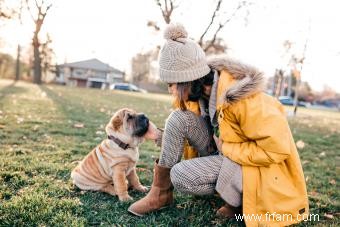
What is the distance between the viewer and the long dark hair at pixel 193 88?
3271mm

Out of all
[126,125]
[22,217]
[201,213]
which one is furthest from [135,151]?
[22,217]

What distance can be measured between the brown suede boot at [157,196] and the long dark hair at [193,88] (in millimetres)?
677

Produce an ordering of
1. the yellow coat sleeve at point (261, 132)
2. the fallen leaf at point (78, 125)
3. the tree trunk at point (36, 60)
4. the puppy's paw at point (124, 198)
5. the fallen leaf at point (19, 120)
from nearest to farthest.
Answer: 1. the yellow coat sleeve at point (261, 132)
2. the puppy's paw at point (124, 198)
3. the fallen leaf at point (19, 120)
4. the fallen leaf at point (78, 125)
5. the tree trunk at point (36, 60)

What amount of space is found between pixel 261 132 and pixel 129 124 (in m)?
1.66

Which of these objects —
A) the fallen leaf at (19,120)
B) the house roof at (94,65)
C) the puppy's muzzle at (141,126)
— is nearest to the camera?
the puppy's muzzle at (141,126)

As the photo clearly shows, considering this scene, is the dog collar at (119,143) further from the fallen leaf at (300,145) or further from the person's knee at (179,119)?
the fallen leaf at (300,145)

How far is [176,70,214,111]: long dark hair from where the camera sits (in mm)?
3271

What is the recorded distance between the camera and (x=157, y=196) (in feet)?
10.9

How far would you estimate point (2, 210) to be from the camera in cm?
310

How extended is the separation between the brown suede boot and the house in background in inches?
2583

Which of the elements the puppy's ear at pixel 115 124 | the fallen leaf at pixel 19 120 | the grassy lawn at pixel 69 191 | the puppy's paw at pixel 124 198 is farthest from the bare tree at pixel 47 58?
the puppy's paw at pixel 124 198

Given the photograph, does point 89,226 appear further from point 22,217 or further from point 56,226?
point 22,217

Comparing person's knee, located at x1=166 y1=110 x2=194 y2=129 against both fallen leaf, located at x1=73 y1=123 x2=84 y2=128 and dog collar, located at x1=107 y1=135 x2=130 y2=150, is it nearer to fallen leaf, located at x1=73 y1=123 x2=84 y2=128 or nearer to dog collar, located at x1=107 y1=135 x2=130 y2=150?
dog collar, located at x1=107 y1=135 x2=130 y2=150

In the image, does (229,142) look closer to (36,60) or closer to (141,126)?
(141,126)
